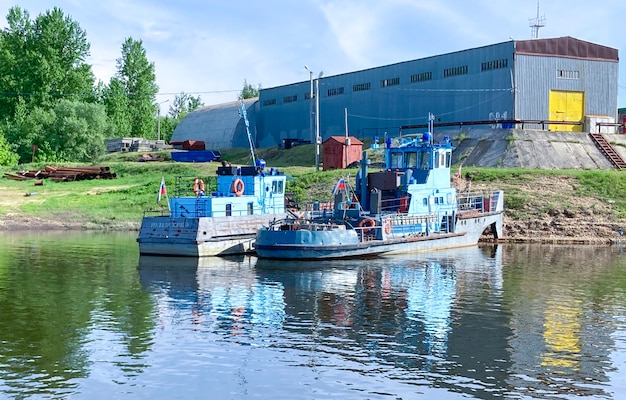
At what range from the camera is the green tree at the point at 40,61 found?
97.3 meters

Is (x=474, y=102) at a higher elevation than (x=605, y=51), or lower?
lower

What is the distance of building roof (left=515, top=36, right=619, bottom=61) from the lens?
194ft

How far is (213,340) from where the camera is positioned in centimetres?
2012

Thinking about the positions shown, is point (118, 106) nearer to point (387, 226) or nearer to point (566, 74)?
point (566, 74)

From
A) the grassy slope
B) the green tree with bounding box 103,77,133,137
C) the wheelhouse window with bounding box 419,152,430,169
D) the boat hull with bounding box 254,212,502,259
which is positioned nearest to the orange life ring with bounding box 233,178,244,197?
the boat hull with bounding box 254,212,502,259

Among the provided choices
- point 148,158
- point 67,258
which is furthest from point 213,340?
point 148,158

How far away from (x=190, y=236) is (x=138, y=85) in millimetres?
85770

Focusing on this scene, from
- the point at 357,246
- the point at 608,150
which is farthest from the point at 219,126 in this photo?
the point at 357,246

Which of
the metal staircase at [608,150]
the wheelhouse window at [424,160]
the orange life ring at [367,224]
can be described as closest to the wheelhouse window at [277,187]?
the orange life ring at [367,224]

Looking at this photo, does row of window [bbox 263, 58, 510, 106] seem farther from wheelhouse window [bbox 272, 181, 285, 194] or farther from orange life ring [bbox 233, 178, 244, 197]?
orange life ring [bbox 233, 178, 244, 197]

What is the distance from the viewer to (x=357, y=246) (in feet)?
116

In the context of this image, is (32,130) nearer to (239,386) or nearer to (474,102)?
(474,102)

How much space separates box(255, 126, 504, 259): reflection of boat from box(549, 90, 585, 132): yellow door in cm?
1877

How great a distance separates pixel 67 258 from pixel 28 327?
14.7 meters
